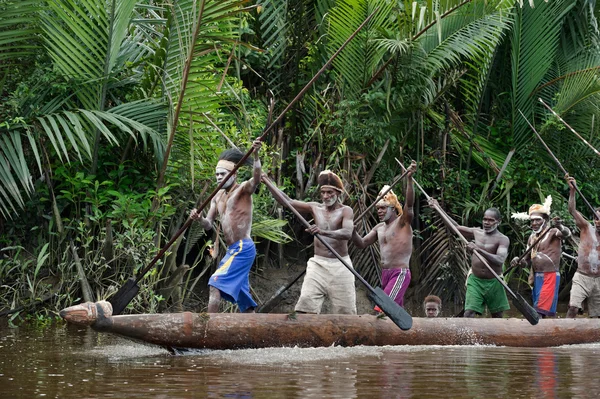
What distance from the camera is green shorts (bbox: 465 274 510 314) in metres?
9.75

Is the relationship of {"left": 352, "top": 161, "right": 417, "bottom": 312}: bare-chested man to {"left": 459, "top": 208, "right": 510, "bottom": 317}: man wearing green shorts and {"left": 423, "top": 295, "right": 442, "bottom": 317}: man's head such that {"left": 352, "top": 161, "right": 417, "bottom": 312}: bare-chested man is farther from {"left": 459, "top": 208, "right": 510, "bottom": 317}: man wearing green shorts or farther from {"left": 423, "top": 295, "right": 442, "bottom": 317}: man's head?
{"left": 459, "top": 208, "right": 510, "bottom": 317}: man wearing green shorts

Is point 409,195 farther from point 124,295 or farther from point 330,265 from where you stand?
point 124,295

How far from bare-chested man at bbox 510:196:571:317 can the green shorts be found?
940 mm

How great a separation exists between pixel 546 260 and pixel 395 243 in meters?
Result: 2.10

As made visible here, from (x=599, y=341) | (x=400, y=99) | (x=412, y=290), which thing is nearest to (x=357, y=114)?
(x=400, y=99)

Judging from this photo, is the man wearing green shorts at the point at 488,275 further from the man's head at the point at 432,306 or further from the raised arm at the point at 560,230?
the raised arm at the point at 560,230

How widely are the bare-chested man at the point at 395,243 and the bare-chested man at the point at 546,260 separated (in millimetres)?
1825

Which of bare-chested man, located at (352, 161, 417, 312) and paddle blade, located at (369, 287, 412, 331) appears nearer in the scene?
paddle blade, located at (369, 287, 412, 331)

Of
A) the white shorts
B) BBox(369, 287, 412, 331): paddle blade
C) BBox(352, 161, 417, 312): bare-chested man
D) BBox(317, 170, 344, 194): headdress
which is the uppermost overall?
BBox(317, 170, 344, 194): headdress

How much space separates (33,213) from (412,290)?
5228mm

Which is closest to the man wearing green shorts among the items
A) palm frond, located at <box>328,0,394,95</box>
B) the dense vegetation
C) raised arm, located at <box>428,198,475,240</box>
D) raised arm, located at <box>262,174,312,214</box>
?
raised arm, located at <box>428,198,475,240</box>

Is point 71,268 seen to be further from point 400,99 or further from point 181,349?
point 400,99

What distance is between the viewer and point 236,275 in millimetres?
7996

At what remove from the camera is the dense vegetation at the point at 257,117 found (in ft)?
33.1
